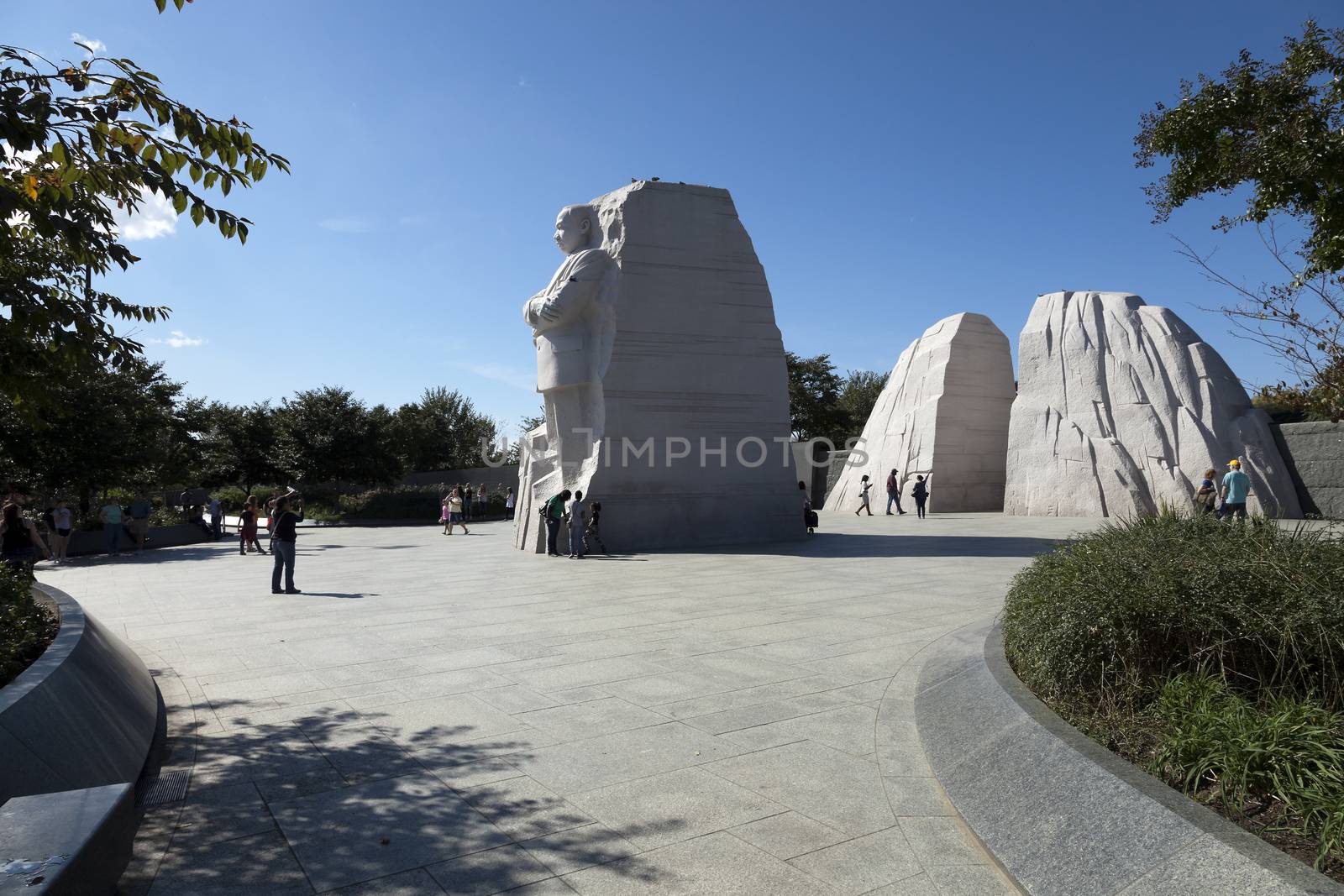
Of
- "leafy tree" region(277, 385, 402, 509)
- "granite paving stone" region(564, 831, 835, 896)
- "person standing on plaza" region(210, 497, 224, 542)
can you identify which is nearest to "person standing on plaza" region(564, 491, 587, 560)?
"granite paving stone" region(564, 831, 835, 896)

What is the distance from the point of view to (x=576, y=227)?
58.7 feet

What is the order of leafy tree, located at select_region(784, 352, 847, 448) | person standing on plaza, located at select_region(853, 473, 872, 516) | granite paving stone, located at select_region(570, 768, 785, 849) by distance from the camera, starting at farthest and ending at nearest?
leafy tree, located at select_region(784, 352, 847, 448) → person standing on plaza, located at select_region(853, 473, 872, 516) → granite paving stone, located at select_region(570, 768, 785, 849)

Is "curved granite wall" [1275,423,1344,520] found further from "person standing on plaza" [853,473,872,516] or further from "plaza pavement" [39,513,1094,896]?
"plaza pavement" [39,513,1094,896]

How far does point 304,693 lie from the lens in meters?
6.37

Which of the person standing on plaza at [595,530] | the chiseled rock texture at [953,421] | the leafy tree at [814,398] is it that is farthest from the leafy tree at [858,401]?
the person standing on plaza at [595,530]

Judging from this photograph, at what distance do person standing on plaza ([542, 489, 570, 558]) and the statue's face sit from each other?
205 inches

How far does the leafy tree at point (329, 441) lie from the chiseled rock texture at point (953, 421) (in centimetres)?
2036

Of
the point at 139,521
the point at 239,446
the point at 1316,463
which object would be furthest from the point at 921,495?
the point at 239,446

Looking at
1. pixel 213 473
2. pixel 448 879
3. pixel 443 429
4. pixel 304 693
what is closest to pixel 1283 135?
pixel 448 879

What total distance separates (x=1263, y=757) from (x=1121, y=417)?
77.4ft

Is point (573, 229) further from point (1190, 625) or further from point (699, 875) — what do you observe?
point (699, 875)

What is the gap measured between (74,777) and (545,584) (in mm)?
8467

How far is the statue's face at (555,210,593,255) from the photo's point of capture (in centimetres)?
1789

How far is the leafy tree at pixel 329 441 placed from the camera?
1412 inches
